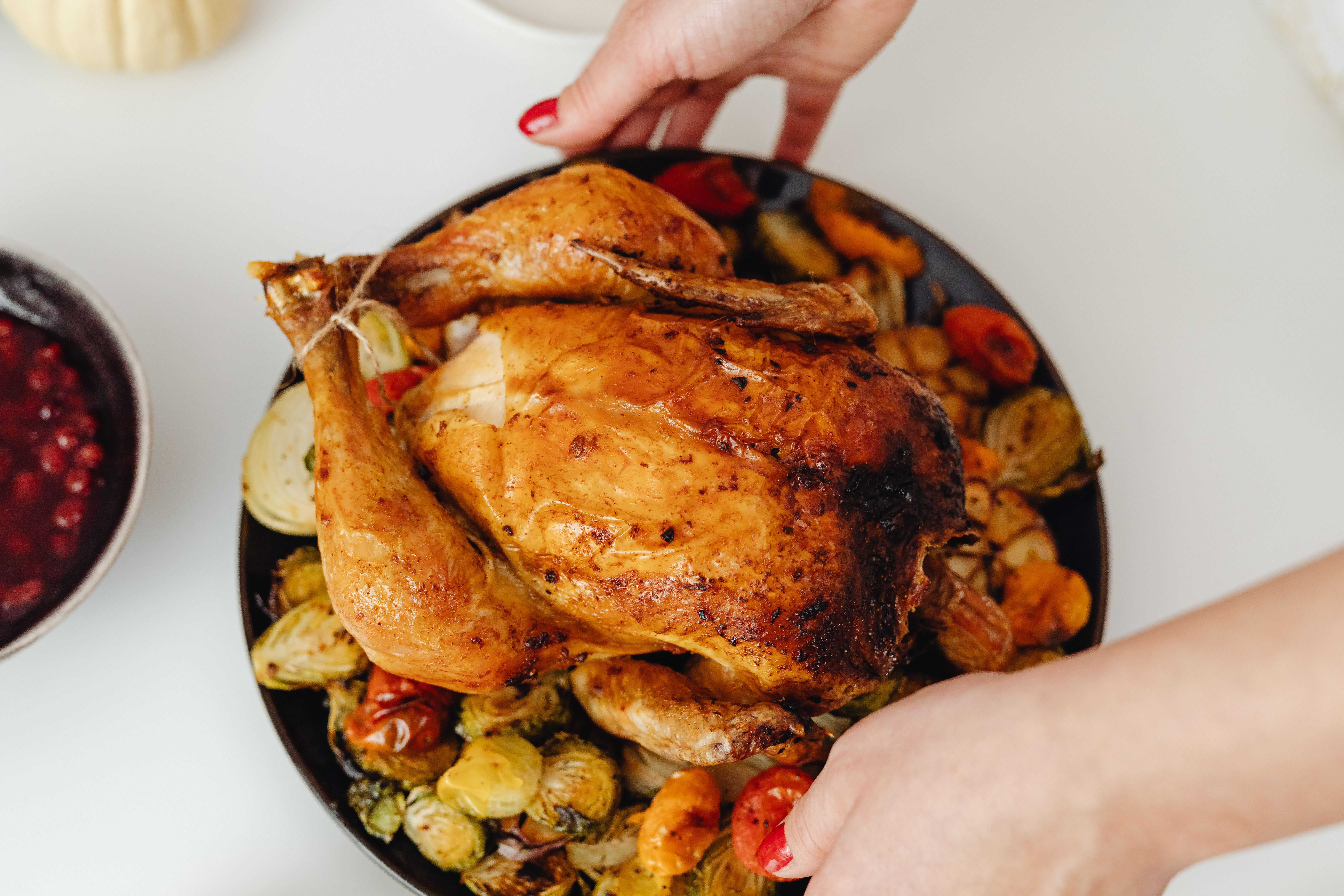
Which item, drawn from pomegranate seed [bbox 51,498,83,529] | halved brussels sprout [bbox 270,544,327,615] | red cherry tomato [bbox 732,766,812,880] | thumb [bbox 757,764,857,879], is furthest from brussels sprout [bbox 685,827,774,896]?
pomegranate seed [bbox 51,498,83,529]

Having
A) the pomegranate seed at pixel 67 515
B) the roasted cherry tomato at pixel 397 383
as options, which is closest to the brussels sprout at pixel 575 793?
the roasted cherry tomato at pixel 397 383

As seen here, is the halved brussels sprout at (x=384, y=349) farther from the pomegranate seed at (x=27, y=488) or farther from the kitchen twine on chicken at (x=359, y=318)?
the pomegranate seed at (x=27, y=488)

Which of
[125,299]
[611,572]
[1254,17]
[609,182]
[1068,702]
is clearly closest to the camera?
[1068,702]

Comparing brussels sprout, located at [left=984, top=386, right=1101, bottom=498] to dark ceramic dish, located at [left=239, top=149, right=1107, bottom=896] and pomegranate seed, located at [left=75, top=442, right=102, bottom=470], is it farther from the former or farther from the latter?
pomegranate seed, located at [left=75, top=442, right=102, bottom=470]

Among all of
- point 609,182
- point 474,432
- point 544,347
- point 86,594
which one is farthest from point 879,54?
point 86,594

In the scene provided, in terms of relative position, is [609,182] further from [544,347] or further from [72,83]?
[72,83]

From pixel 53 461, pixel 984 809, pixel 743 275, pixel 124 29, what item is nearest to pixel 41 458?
pixel 53 461
